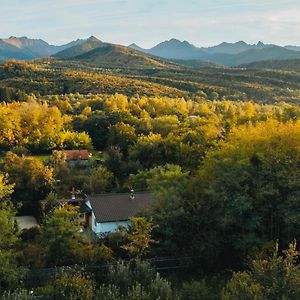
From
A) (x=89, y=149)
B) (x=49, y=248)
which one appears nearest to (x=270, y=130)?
(x=49, y=248)

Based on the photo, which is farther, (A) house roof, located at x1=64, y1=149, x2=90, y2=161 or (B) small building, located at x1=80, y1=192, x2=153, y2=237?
(A) house roof, located at x1=64, y1=149, x2=90, y2=161

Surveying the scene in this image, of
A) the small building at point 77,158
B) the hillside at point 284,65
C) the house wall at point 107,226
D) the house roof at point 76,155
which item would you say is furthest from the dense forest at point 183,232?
the hillside at point 284,65

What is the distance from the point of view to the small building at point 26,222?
3400 centimetres

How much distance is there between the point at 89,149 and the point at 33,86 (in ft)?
197

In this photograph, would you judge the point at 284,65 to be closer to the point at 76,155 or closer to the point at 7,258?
the point at 76,155

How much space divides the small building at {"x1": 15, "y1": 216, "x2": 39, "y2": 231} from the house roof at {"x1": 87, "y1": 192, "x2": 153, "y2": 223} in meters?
4.76

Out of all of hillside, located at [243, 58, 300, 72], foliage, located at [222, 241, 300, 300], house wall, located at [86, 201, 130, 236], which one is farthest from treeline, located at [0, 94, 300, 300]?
hillside, located at [243, 58, 300, 72]

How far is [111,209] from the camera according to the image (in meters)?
32.8

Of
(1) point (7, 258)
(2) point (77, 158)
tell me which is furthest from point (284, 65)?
(1) point (7, 258)

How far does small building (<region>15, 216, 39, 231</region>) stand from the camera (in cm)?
3400

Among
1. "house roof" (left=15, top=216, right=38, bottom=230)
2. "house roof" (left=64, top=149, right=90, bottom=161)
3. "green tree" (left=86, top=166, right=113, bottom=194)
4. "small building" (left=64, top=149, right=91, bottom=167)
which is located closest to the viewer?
"house roof" (left=15, top=216, right=38, bottom=230)

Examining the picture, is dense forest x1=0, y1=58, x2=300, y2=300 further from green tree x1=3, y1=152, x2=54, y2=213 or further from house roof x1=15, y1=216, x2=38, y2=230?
house roof x1=15, y1=216, x2=38, y2=230

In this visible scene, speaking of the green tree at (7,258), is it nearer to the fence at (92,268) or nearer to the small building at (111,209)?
the fence at (92,268)

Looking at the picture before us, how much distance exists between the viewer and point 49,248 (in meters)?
25.9
